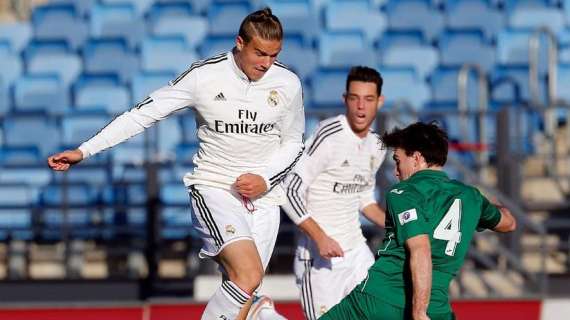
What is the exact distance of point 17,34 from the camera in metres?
15.4

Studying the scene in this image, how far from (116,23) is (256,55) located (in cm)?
916

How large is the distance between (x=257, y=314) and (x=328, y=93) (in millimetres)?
7180

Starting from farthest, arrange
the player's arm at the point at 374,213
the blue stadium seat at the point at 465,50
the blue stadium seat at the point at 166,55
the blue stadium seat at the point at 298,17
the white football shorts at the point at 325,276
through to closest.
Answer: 1. the blue stadium seat at the point at 298,17
2. the blue stadium seat at the point at 465,50
3. the blue stadium seat at the point at 166,55
4. the player's arm at the point at 374,213
5. the white football shorts at the point at 325,276

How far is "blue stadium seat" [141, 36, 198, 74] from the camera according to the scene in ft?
47.2

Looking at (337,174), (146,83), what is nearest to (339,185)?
(337,174)

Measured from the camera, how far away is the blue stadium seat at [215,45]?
567 inches

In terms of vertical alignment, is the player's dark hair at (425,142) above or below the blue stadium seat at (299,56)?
below

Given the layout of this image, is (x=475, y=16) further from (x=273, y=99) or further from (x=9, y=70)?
(x=273, y=99)

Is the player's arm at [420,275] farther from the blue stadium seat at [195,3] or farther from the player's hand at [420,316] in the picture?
the blue stadium seat at [195,3]

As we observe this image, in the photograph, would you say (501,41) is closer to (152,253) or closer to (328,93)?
→ (328,93)

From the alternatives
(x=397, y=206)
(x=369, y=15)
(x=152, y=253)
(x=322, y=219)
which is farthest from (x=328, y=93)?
(x=397, y=206)

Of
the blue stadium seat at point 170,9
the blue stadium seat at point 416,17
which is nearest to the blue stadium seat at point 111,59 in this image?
the blue stadium seat at point 170,9

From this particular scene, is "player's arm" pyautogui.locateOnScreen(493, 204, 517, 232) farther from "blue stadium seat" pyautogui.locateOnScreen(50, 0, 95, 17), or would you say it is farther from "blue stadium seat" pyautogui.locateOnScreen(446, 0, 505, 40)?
"blue stadium seat" pyautogui.locateOnScreen(50, 0, 95, 17)

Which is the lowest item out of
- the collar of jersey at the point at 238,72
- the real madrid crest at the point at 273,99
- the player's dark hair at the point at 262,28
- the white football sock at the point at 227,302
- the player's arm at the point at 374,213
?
the white football sock at the point at 227,302
